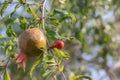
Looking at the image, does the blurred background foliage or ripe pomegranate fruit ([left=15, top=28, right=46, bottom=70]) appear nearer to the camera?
ripe pomegranate fruit ([left=15, top=28, right=46, bottom=70])

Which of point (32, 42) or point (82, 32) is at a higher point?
point (82, 32)

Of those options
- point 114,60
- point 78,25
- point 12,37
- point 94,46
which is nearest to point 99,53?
point 94,46

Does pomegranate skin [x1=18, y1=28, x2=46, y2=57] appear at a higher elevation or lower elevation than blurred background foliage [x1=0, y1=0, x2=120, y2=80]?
lower

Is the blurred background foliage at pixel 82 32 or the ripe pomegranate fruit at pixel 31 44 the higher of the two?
the blurred background foliage at pixel 82 32

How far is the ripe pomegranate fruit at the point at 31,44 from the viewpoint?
5.59 feet

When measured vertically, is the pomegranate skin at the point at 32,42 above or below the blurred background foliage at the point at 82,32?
below

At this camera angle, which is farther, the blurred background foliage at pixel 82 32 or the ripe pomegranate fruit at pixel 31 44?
the blurred background foliage at pixel 82 32

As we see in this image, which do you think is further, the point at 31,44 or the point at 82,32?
the point at 82,32

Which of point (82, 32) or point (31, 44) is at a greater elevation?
point (82, 32)

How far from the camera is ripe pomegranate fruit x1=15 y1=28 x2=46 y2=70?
1.70 meters

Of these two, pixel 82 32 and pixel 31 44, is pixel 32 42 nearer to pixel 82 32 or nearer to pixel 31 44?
pixel 31 44

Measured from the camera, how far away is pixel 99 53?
529 cm

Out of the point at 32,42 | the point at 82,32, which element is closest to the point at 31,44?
the point at 32,42

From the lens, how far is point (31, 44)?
171 centimetres
